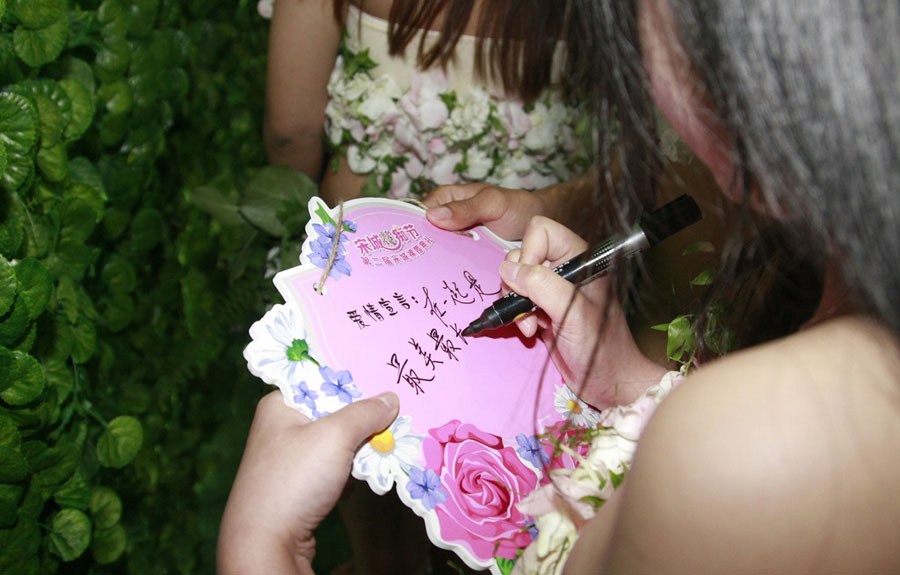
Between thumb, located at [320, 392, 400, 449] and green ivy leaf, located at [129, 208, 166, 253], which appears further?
green ivy leaf, located at [129, 208, 166, 253]

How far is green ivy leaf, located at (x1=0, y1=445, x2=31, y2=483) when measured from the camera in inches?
27.4

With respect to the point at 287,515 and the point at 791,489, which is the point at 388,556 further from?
the point at 791,489

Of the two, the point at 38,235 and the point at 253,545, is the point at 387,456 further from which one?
the point at 38,235

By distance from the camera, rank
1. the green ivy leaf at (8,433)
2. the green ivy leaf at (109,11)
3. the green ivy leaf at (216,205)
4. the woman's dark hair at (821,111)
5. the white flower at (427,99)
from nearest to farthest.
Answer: the woman's dark hair at (821,111) < the green ivy leaf at (8,433) < the green ivy leaf at (109,11) < the white flower at (427,99) < the green ivy leaf at (216,205)

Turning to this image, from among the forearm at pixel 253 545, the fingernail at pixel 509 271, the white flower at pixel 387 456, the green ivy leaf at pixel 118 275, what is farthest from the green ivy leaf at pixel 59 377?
the fingernail at pixel 509 271

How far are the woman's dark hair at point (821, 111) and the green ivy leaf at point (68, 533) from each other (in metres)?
0.86

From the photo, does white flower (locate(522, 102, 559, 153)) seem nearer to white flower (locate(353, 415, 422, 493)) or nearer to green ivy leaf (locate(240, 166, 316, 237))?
green ivy leaf (locate(240, 166, 316, 237))

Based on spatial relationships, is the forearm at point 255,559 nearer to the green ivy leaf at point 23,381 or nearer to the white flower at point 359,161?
the green ivy leaf at point 23,381

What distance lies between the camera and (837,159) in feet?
1.23

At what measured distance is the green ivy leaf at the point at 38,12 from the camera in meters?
0.72

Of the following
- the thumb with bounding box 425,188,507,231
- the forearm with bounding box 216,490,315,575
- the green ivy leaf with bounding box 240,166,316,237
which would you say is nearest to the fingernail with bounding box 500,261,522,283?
the thumb with bounding box 425,188,507,231

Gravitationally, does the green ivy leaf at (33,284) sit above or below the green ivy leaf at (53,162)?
below

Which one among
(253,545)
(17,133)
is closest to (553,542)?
(253,545)

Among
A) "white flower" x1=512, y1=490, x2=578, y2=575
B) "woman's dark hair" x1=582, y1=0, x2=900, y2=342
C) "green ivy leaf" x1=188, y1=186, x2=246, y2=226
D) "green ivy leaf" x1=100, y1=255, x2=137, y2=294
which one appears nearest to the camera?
"woman's dark hair" x1=582, y1=0, x2=900, y2=342
